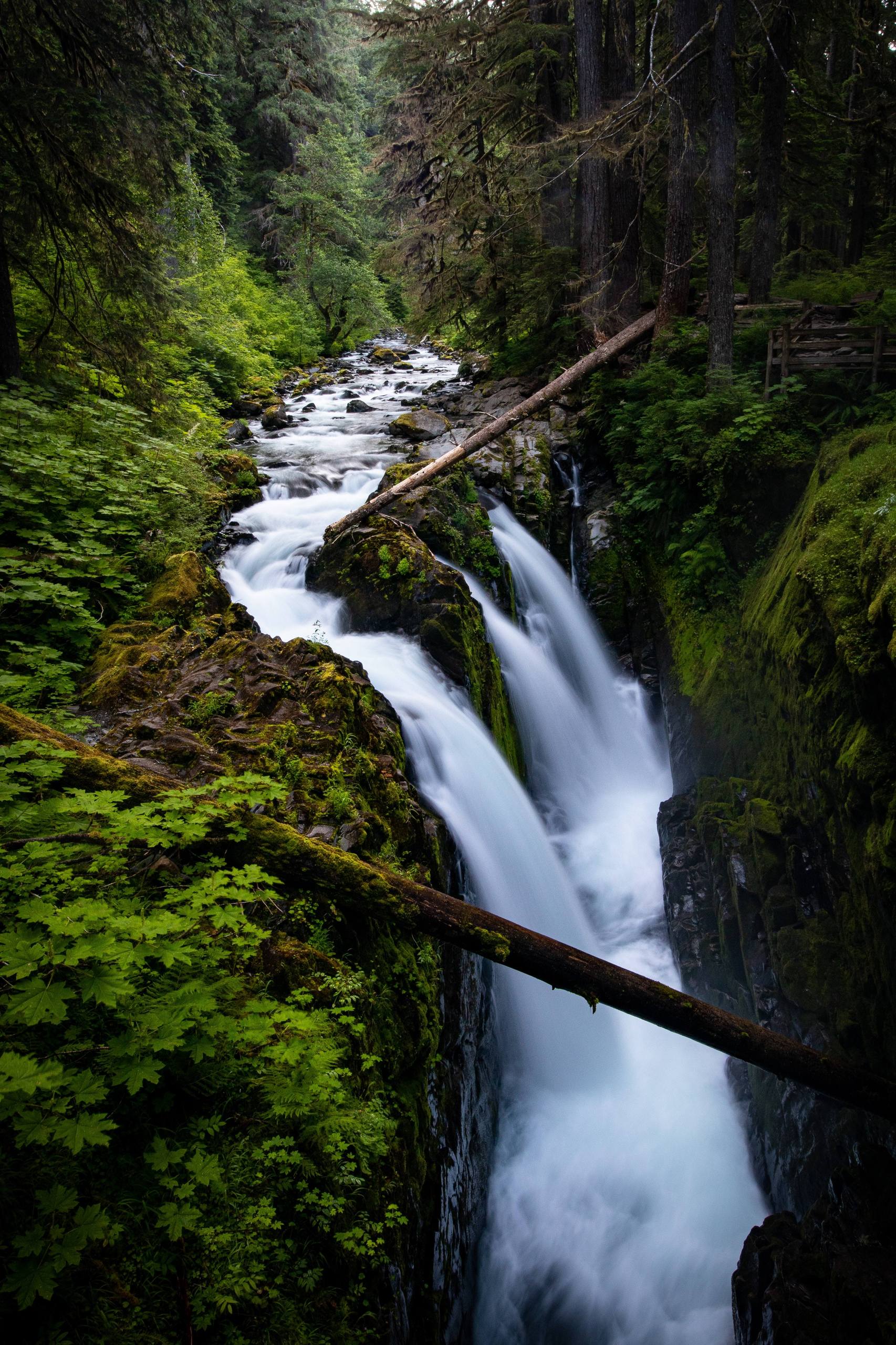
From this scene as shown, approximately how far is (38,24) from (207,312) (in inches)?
408

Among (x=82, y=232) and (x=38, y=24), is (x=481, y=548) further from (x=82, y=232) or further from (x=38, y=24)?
(x=38, y=24)

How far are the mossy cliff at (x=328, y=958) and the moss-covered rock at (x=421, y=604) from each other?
200cm

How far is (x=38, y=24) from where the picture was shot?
21.0 feet

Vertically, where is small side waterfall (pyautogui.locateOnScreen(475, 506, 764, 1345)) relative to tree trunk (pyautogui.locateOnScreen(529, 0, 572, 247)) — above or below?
below

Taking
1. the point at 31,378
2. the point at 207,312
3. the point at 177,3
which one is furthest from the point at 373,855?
the point at 207,312

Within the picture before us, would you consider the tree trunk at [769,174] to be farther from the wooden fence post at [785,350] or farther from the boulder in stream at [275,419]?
the boulder in stream at [275,419]

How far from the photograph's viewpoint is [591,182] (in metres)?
12.5

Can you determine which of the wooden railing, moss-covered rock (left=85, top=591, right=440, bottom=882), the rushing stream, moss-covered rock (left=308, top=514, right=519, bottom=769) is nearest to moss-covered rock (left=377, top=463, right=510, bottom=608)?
the rushing stream

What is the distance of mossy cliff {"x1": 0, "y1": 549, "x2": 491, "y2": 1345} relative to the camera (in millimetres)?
2230

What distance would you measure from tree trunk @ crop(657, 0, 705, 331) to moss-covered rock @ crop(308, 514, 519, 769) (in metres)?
6.57

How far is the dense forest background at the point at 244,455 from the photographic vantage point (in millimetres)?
1964

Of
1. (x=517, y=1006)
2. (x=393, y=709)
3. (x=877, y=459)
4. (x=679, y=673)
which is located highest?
(x=877, y=459)

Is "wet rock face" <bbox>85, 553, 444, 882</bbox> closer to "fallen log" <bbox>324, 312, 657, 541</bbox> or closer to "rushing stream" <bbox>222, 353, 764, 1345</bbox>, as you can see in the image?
"rushing stream" <bbox>222, 353, 764, 1345</bbox>

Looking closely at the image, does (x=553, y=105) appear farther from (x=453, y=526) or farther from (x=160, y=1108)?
(x=160, y=1108)
